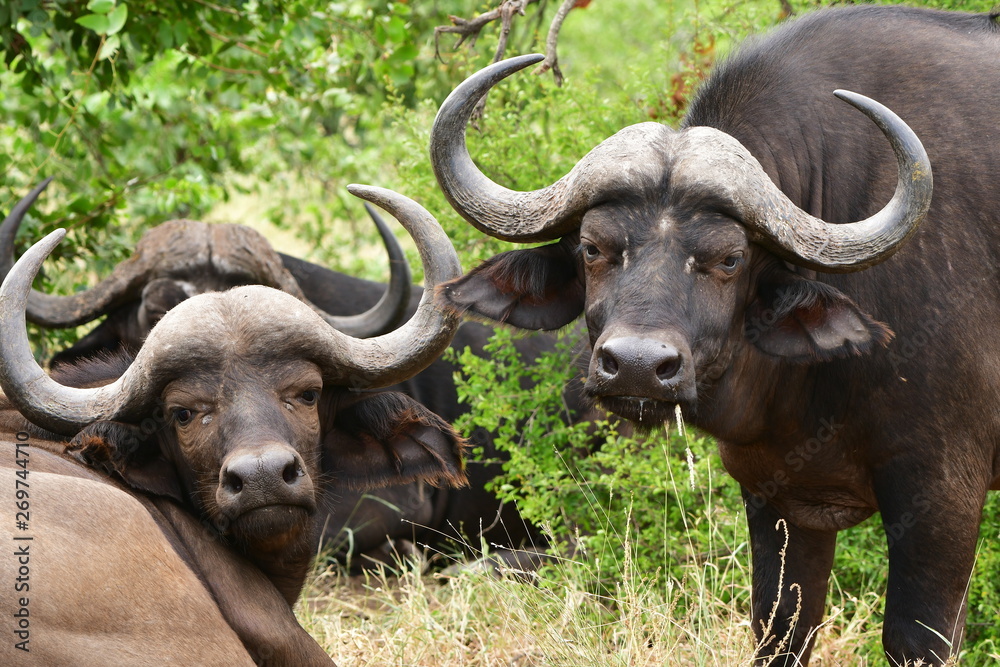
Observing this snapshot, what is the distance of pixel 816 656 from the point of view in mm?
4879

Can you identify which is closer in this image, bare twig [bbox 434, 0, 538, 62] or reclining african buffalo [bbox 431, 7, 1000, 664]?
reclining african buffalo [bbox 431, 7, 1000, 664]

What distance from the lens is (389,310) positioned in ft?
22.7

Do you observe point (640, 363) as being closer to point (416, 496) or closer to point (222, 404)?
point (222, 404)

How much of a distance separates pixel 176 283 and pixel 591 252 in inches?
141

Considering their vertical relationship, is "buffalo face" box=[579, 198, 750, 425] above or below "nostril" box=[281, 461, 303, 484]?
above

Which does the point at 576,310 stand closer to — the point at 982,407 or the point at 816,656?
the point at 982,407

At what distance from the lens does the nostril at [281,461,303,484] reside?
3578 mm

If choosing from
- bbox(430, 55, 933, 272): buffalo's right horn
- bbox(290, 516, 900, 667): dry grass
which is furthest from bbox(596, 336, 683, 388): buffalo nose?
bbox(290, 516, 900, 667): dry grass

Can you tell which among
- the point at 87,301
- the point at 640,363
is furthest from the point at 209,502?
the point at 87,301

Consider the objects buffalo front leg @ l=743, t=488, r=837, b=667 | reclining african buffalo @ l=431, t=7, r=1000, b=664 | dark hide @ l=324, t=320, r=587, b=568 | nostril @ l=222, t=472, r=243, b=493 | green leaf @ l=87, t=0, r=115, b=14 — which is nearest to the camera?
nostril @ l=222, t=472, r=243, b=493

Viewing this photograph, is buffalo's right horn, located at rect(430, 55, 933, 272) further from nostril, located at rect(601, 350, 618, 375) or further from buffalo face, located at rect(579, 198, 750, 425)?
nostril, located at rect(601, 350, 618, 375)

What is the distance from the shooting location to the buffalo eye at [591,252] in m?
3.79

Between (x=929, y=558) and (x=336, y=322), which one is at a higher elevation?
(x=929, y=558)

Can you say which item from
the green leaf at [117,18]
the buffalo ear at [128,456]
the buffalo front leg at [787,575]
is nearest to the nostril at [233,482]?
the buffalo ear at [128,456]
